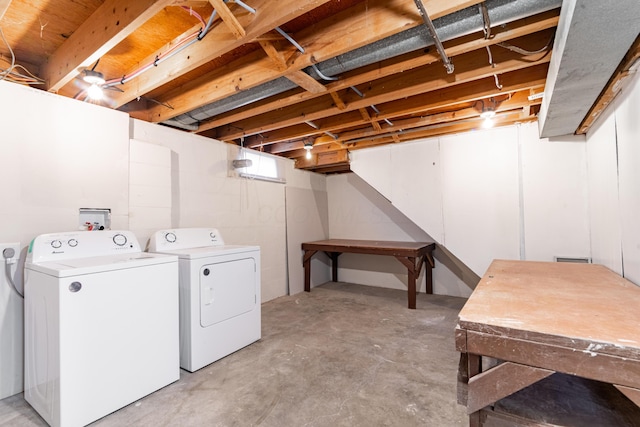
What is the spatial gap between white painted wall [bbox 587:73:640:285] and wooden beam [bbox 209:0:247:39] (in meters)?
2.16

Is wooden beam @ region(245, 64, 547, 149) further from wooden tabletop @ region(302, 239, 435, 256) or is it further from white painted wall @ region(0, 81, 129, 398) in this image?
white painted wall @ region(0, 81, 129, 398)

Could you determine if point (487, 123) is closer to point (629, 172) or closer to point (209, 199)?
point (629, 172)

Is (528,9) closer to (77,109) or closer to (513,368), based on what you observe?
(513,368)

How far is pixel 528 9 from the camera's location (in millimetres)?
1299

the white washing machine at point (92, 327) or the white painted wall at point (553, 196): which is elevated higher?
the white painted wall at point (553, 196)

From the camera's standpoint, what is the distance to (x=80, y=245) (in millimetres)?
1989

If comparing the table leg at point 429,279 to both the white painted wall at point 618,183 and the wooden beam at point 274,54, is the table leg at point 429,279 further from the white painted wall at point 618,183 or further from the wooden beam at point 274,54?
the wooden beam at point 274,54

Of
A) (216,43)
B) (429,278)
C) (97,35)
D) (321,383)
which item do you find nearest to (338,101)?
(216,43)

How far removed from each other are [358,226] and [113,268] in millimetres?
3978

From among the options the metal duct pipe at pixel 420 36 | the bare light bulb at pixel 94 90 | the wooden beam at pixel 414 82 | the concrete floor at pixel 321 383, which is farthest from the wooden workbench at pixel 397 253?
the bare light bulb at pixel 94 90

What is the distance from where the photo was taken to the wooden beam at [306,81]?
1901 millimetres

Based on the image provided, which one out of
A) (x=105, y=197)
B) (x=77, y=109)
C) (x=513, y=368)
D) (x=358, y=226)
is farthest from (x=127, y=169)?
(x=358, y=226)

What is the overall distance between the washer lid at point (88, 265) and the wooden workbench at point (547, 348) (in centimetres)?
193

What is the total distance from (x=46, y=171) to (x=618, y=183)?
163 inches
